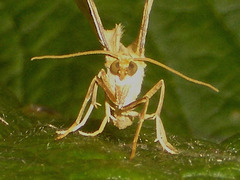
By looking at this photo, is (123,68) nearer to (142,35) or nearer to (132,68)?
(132,68)

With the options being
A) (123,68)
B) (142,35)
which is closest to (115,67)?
(123,68)

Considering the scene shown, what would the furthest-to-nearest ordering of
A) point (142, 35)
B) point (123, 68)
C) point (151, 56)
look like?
point (151, 56) < point (142, 35) < point (123, 68)

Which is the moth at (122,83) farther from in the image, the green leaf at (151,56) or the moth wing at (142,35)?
the green leaf at (151,56)

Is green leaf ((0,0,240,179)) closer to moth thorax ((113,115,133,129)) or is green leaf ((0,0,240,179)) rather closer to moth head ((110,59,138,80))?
moth thorax ((113,115,133,129))

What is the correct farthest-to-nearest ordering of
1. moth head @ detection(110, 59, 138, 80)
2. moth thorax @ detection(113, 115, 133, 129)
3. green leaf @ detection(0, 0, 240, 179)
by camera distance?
green leaf @ detection(0, 0, 240, 179), moth thorax @ detection(113, 115, 133, 129), moth head @ detection(110, 59, 138, 80)

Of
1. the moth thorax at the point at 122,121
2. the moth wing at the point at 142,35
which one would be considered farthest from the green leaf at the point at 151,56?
the moth wing at the point at 142,35

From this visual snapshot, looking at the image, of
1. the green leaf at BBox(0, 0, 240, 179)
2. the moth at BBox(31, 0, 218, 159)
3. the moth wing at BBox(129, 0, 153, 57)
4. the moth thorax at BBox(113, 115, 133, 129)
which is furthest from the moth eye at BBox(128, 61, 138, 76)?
the green leaf at BBox(0, 0, 240, 179)

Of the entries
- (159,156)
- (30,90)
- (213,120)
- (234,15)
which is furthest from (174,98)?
(159,156)

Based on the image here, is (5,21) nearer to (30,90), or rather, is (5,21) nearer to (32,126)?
(30,90)

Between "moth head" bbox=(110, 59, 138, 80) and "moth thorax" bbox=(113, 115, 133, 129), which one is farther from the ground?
"moth head" bbox=(110, 59, 138, 80)

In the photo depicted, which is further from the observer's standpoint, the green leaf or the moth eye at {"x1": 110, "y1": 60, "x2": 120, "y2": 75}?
the green leaf
